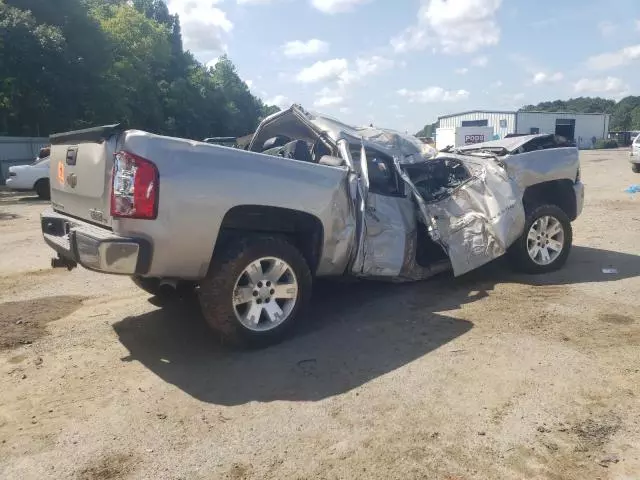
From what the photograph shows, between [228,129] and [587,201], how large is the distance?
51744 mm

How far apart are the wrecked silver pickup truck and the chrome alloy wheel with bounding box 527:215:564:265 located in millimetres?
16

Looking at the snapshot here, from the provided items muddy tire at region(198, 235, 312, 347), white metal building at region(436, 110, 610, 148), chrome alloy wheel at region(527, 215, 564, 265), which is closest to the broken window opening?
chrome alloy wheel at region(527, 215, 564, 265)

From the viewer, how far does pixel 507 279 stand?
19.6 ft

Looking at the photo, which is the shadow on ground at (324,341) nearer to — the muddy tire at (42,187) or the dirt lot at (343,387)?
the dirt lot at (343,387)

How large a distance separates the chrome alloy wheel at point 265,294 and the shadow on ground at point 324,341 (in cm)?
23

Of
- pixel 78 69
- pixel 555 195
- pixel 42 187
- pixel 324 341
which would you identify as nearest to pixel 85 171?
pixel 324 341

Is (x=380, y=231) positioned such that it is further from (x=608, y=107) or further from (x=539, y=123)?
(x=608, y=107)

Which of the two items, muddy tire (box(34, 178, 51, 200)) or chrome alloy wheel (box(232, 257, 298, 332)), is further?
muddy tire (box(34, 178, 51, 200))

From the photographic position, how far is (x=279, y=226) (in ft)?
14.4

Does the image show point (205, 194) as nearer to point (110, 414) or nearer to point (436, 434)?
point (110, 414)

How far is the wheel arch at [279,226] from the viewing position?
4082 millimetres

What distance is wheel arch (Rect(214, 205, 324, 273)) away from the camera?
4.08 m

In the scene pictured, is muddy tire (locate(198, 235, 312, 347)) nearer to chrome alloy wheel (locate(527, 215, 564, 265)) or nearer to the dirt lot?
the dirt lot

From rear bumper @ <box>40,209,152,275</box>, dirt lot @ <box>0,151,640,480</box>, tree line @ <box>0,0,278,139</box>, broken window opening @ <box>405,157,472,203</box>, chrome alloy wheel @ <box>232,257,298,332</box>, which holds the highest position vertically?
tree line @ <box>0,0,278,139</box>
